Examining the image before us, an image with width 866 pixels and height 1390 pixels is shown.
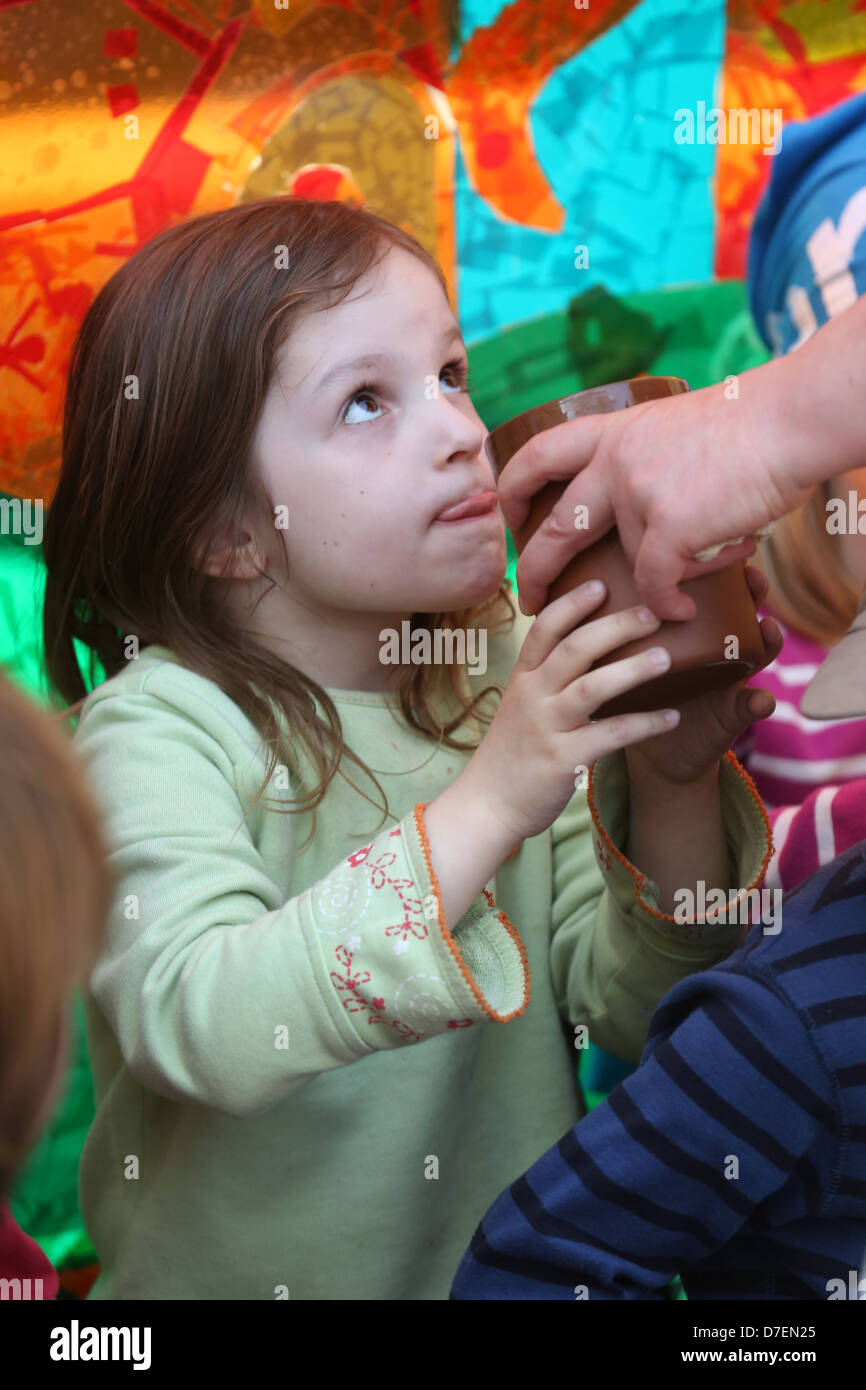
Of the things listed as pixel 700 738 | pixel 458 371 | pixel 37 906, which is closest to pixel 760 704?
pixel 700 738

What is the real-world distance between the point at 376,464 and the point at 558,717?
0.93 ft

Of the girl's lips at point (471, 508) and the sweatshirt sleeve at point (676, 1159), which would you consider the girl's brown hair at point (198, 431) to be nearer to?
the girl's lips at point (471, 508)

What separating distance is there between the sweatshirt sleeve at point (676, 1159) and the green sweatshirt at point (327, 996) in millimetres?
93

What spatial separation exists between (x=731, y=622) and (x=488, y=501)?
12.6 inches

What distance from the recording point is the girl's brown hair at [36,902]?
49cm

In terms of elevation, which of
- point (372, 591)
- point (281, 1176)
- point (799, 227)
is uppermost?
point (799, 227)

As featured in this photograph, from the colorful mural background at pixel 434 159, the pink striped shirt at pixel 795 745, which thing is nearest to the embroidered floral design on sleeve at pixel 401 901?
the pink striped shirt at pixel 795 745

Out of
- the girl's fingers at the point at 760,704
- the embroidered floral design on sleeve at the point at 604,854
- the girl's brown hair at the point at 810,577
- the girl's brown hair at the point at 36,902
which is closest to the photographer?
the girl's brown hair at the point at 36,902

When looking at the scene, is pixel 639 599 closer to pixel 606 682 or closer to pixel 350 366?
pixel 606 682

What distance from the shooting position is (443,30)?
4.66ft

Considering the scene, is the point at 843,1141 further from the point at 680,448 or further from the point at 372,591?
the point at 372,591

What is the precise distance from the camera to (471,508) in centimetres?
97
